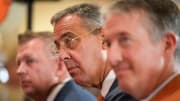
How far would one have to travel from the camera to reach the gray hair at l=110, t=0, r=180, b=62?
102 centimetres

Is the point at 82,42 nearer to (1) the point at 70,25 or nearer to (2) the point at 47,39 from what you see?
(1) the point at 70,25

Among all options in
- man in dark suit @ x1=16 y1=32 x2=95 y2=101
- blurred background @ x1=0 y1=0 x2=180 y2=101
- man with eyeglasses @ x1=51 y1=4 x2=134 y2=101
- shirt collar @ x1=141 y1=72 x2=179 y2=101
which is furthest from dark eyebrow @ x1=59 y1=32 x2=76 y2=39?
blurred background @ x1=0 y1=0 x2=180 y2=101

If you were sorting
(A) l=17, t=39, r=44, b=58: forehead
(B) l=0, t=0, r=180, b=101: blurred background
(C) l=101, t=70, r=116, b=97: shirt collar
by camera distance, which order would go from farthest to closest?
(B) l=0, t=0, r=180, b=101: blurred background, (A) l=17, t=39, r=44, b=58: forehead, (C) l=101, t=70, r=116, b=97: shirt collar

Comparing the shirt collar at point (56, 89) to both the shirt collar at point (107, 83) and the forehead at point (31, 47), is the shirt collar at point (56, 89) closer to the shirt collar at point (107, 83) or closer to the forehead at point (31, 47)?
the forehead at point (31, 47)

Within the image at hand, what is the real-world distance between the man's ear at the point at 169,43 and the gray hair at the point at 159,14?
0.04 feet

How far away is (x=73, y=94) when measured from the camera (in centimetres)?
174

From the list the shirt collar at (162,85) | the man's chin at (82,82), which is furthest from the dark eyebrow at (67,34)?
the shirt collar at (162,85)

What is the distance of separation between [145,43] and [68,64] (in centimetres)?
62

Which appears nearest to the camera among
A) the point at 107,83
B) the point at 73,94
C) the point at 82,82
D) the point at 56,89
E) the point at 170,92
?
the point at 170,92

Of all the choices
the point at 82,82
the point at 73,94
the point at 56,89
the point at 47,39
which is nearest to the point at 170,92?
the point at 82,82

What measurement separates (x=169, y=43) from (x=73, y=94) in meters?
0.79

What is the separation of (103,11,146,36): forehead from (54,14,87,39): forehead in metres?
0.53

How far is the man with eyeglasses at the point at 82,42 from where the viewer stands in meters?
1.55

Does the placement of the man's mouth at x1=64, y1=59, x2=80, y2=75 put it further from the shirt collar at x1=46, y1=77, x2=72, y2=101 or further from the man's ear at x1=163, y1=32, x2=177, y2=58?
the man's ear at x1=163, y1=32, x2=177, y2=58
